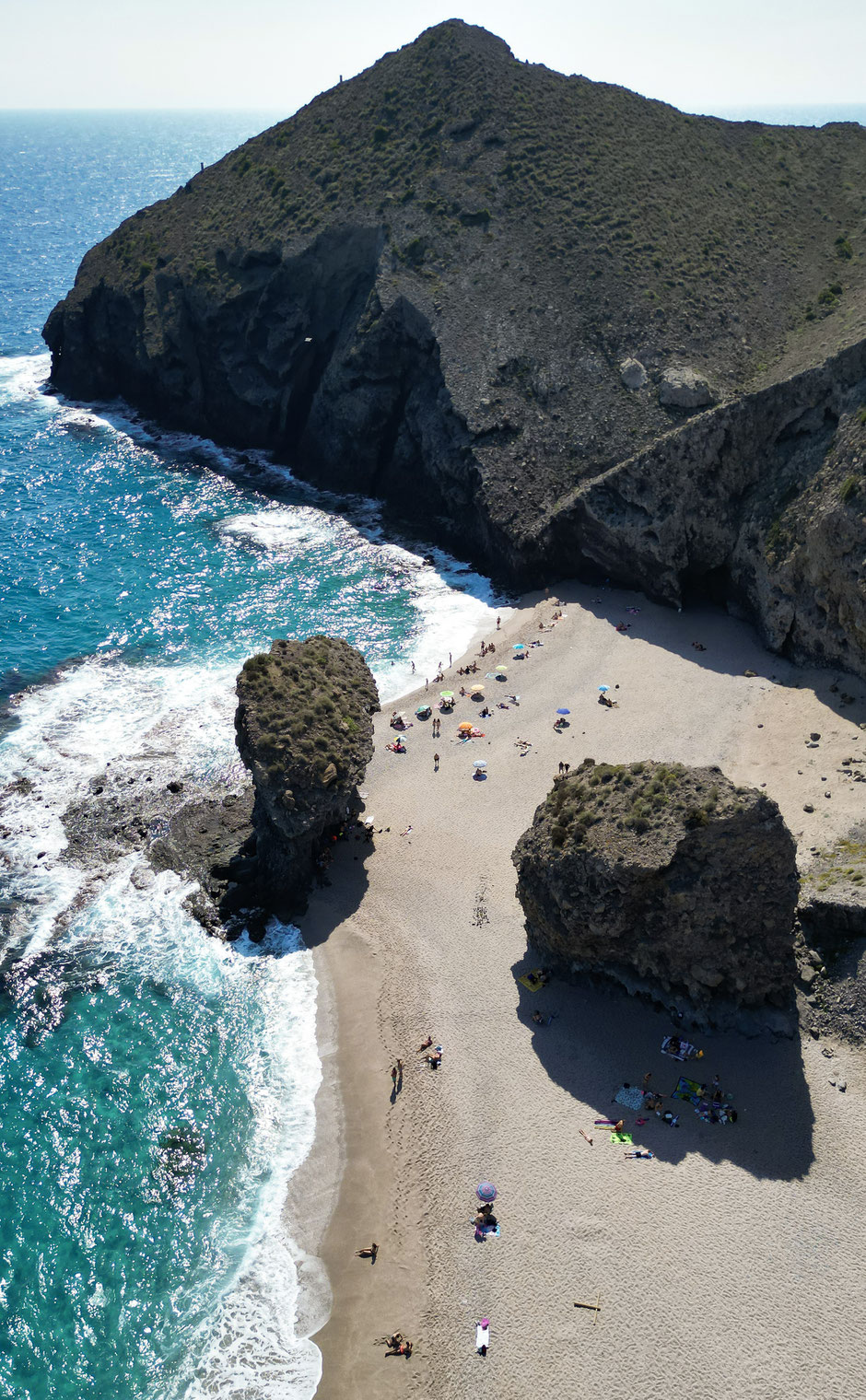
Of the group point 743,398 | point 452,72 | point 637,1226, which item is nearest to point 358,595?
point 743,398

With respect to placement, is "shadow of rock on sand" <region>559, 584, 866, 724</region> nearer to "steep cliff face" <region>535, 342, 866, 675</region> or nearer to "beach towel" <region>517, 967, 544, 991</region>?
"steep cliff face" <region>535, 342, 866, 675</region>

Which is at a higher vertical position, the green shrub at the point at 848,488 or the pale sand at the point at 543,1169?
the green shrub at the point at 848,488

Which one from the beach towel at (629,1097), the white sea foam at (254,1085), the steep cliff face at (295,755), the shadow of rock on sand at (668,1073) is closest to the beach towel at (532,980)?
the shadow of rock on sand at (668,1073)

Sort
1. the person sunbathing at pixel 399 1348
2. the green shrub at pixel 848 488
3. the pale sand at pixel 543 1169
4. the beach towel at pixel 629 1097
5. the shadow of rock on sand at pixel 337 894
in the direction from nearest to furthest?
1. the pale sand at pixel 543 1169
2. the person sunbathing at pixel 399 1348
3. the beach towel at pixel 629 1097
4. the shadow of rock on sand at pixel 337 894
5. the green shrub at pixel 848 488

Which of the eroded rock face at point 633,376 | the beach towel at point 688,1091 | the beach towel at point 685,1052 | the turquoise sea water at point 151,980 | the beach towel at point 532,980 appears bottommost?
the turquoise sea water at point 151,980

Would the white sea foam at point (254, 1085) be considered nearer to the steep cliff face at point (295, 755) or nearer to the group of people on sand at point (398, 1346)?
the group of people on sand at point (398, 1346)

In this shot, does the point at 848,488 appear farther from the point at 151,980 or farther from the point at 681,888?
the point at 151,980

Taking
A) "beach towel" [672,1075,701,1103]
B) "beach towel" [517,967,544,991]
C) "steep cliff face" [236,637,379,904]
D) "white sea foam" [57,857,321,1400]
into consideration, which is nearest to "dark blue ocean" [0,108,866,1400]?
"white sea foam" [57,857,321,1400]

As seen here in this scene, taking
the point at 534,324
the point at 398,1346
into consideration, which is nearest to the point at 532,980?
the point at 398,1346

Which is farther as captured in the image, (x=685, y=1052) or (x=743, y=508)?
(x=743, y=508)
